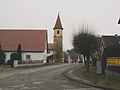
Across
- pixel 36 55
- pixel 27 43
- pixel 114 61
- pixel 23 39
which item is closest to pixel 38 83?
pixel 114 61

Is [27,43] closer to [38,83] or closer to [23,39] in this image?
[23,39]

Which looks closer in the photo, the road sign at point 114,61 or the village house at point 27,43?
the road sign at point 114,61

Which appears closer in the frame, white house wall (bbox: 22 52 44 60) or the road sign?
the road sign

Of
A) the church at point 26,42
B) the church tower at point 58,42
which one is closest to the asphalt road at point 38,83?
the church at point 26,42

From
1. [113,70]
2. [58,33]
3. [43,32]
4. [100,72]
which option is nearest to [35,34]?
[43,32]

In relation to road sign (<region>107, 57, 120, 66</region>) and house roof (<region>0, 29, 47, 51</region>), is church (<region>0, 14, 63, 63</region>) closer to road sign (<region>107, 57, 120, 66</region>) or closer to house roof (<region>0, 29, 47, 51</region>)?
house roof (<region>0, 29, 47, 51</region>)

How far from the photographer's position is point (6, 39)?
287 feet

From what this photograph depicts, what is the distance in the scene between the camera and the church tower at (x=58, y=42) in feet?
329

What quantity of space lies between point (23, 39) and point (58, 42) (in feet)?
69.0

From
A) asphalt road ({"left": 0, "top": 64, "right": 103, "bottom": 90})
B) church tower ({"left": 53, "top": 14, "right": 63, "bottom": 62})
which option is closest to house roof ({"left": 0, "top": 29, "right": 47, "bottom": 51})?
church tower ({"left": 53, "top": 14, "right": 63, "bottom": 62})

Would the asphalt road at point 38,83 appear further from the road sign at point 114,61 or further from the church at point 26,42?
the church at point 26,42

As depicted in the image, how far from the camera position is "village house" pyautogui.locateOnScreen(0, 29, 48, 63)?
85.8 metres

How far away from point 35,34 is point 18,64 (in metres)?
28.0

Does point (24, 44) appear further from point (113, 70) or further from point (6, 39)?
point (113, 70)
